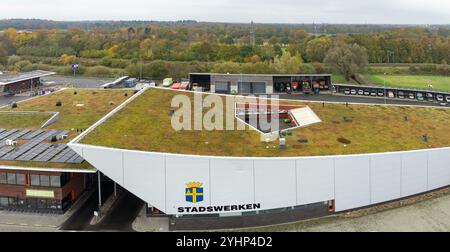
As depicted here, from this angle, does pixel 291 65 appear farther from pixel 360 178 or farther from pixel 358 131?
pixel 360 178

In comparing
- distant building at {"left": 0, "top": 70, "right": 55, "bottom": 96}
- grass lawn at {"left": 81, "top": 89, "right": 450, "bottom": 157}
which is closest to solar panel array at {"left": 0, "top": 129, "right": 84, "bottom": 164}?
grass lawn at {"left": 81, "top": 89, "right": 450, "bottom": 157}

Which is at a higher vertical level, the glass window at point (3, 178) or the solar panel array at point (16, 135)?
the solar panel array at point (16, 135)

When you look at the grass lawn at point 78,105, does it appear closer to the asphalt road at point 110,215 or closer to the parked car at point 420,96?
the asphalt road at point 110,215

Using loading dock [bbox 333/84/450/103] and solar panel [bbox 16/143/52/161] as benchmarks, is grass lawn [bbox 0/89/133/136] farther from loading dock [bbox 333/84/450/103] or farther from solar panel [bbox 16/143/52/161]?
loading dock [bbox 333/84/450/103]

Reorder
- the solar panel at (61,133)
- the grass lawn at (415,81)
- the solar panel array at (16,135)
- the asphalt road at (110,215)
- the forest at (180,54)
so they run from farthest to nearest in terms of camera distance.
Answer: the forest at (180,54) < the grass lawn at (415,81) < the solar panel at (61,133) < the solar panel array at (16,135) < the asphalt road at (110,215)

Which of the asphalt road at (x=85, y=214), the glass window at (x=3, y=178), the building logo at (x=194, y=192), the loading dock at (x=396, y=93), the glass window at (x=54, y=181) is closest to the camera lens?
the building logo at (x=194, y=192)

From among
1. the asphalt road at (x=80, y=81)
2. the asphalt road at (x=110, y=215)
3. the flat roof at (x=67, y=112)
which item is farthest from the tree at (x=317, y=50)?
the asphalt road at (x=110, y=215)

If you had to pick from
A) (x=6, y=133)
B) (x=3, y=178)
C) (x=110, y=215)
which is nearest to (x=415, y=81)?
(x=110, y=215)
